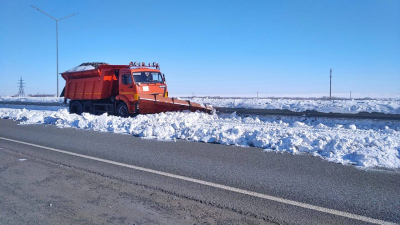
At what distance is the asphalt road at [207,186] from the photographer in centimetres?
437

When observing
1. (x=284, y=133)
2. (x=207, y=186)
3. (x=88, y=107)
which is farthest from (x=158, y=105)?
(x=207, y=186)

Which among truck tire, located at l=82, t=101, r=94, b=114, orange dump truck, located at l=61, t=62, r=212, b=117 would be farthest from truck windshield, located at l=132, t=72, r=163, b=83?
truck tire, located at l=82, t=101, r=94, b=114

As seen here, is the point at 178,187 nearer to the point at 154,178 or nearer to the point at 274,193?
the point at 154,178

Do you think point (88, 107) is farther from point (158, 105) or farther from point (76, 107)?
point (158, 105)

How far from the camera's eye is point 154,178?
606cm

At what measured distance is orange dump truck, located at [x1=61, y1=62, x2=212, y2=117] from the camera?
15.5m

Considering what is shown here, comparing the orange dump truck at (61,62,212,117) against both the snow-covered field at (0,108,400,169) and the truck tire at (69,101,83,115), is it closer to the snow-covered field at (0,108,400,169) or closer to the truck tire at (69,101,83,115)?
the truck tire at (69,101,83,115)

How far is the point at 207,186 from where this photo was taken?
555 cm

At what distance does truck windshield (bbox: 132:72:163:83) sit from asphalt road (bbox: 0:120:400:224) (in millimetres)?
7562

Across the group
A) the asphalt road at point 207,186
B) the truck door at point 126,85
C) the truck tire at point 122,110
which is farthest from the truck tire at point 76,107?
the asphalt road at point 207,186

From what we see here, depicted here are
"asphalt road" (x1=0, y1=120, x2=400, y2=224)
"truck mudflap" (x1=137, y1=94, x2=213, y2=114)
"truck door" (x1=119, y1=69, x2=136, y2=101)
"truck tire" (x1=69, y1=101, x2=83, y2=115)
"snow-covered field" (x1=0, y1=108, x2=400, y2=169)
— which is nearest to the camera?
"asphalt road" (x1=0, y1=120, x2=400, y2=224)

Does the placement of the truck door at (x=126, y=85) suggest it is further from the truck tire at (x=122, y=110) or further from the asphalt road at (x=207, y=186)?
the asphalt road at (x=207, y=186)

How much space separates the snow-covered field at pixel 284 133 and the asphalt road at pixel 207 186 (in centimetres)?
66

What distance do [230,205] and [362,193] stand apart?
2276 millimetres
